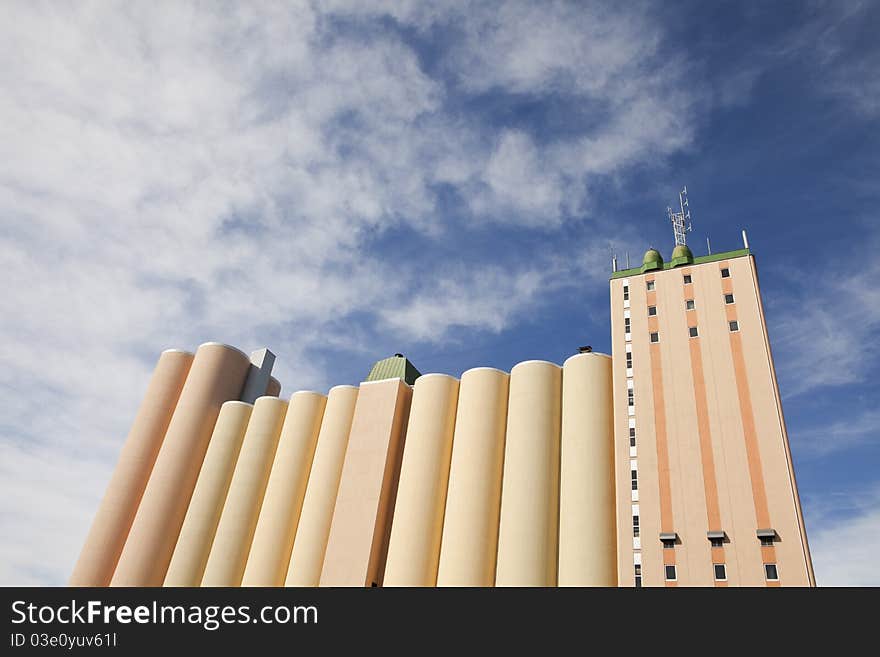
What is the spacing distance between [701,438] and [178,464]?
47.2m

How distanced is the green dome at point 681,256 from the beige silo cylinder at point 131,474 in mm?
51855

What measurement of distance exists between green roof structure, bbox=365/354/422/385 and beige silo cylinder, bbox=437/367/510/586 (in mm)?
12645

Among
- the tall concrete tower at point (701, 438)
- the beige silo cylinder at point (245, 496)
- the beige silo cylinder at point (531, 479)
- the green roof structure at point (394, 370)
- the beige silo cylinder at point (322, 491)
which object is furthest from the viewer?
the green roof structure at point (394, 370)

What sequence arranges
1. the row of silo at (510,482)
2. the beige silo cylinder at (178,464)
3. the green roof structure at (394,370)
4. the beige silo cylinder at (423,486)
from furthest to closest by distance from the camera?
the green roof structure at (394,370), the beige silo cylinder at (178,464), the beige silo cylinder at (423,486), the row of silo at (510,482)

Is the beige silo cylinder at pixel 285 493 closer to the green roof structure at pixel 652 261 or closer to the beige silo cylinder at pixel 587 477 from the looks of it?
the beige silo cylinder at pixel 587 477

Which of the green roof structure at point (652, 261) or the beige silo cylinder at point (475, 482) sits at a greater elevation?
the green roof structure at point (652, 261)

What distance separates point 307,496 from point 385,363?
62.7 feet

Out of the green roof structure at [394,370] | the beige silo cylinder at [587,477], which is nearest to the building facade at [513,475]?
the beige silo cylinder at [587,477]

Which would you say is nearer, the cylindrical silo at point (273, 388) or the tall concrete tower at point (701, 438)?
the tall concrete tower at point (701, 438)

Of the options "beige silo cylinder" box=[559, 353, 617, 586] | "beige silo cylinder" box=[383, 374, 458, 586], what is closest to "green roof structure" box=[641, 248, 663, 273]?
"beige silo cylinder" box=[559, 353, 617, 586]

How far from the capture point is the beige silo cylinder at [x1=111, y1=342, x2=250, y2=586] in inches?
2109

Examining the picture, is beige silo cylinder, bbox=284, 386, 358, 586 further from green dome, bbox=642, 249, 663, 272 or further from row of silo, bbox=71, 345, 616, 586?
green dome, bbox=642, 249, 663, 272

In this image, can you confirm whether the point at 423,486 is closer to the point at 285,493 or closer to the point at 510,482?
the point at 510,482

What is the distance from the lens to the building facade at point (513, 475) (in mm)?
40125
